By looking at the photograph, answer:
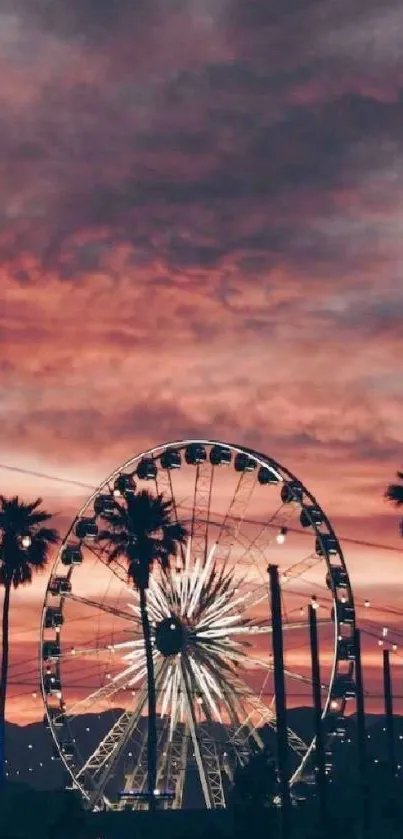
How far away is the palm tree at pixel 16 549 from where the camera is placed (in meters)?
92.1

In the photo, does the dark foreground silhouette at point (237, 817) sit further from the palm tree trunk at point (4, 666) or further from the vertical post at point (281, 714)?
the vertical post at point (281, 714)

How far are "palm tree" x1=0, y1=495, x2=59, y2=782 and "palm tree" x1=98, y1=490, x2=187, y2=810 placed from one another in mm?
3663

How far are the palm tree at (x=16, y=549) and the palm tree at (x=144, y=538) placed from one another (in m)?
3.66

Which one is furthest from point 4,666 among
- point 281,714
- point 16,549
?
point 281,714

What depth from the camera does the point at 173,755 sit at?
9106 centimetres

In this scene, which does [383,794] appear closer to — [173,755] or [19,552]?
[173,755]

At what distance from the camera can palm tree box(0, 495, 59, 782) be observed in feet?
302

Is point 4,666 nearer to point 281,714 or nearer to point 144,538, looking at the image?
point 144,538

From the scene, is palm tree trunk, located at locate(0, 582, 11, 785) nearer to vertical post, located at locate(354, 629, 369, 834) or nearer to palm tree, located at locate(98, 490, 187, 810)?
palm tree, located at locate(98, 490, 187, 810)

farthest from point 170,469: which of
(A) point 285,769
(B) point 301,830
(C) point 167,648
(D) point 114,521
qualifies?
(A) point 285,769

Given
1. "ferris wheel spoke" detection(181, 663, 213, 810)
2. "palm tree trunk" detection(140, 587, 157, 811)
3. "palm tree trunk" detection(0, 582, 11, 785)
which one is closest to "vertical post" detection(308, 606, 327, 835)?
"ferris wheel spoke" detection(181, 663, 213, 810)

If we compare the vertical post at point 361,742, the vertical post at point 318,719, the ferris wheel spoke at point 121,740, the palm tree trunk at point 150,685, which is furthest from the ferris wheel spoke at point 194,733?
the vertical post at point 361,742

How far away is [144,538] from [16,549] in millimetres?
6981

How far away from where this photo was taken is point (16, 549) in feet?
305
